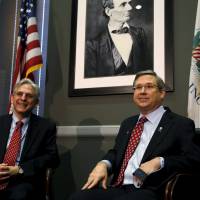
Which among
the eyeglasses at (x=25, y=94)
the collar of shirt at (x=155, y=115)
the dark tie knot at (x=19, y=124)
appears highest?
the eyeglasses at (x=25, y=94)

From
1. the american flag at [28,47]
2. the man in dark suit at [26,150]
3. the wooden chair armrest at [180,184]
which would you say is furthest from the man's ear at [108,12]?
the wooden chair armrest at [180,184]

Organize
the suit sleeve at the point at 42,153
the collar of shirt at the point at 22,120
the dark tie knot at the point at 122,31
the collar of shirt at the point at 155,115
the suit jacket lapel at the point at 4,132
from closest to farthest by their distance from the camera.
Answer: the collar of shirt at the point at 155,115
the suit sleeve at the point at 42,153
the suit jacket lapel at the point at 4,132
the collar of shirt at the point at 22,120
the dark tie knot at the point at 122,31

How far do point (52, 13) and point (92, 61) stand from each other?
0.76 m

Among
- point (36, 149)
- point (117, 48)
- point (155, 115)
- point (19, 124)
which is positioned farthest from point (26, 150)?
point (117, 48)

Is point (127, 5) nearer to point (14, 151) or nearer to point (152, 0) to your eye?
point (152, 0)

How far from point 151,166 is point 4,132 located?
1.22 meters

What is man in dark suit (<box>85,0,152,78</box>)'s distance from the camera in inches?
123

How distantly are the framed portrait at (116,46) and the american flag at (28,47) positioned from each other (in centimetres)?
37

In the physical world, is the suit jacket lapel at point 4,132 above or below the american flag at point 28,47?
below

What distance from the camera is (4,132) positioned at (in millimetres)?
2613

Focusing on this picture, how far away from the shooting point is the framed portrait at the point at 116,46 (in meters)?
3.03

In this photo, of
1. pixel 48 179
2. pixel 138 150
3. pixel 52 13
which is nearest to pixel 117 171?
pixel 138 150

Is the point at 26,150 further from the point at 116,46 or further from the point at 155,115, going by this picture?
the point at 116,46

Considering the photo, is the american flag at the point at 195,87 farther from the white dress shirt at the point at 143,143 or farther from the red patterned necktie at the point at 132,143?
the red patterned necktie at the point at 132,143
